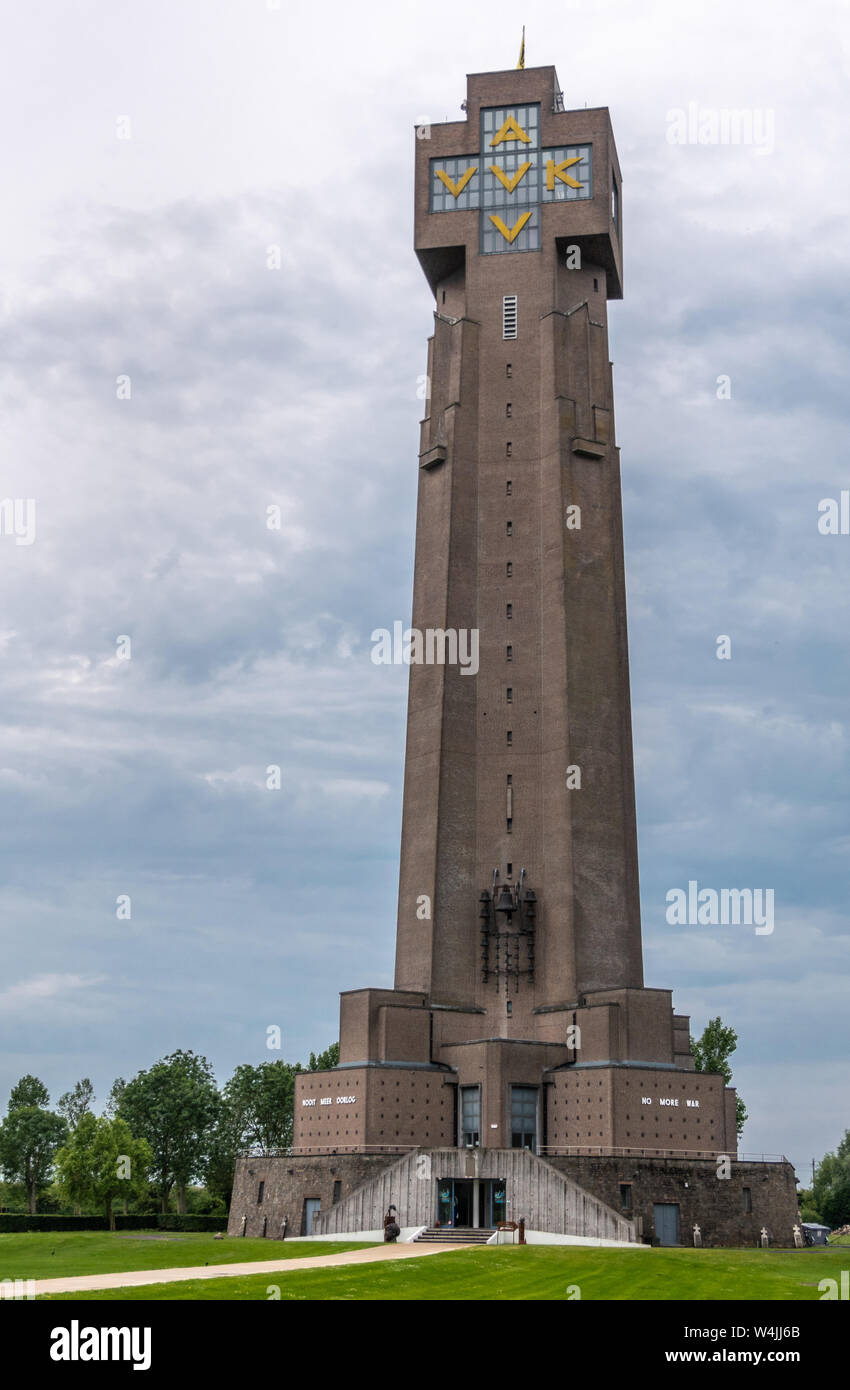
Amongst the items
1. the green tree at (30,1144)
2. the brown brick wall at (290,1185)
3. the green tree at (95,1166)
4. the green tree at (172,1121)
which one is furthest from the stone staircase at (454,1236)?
the green tree at (30,1144)

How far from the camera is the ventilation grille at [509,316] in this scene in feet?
295

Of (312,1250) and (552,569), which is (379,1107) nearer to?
(312,1250)

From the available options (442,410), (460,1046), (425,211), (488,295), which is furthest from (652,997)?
(425,211)

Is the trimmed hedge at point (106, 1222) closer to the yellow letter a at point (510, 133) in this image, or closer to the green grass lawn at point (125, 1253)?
the green grass lawn at point (125, 1253)

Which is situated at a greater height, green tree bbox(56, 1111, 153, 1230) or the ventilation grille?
the ventilation grille

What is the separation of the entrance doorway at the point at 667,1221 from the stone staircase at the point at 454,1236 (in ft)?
30.8

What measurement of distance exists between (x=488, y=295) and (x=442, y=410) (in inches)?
309

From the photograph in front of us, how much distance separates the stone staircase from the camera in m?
58.7

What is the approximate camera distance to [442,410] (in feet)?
296

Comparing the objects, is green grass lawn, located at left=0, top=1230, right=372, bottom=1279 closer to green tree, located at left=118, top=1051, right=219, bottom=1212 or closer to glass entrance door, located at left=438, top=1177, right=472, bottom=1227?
glass entrance door, located at left=438, top=1177, right=472, bottom=1227

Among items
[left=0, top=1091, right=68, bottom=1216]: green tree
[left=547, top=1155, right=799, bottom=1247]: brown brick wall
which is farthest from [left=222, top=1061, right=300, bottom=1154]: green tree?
[left=547, top=1155, right=799, bottom=1247]: brown brick wall

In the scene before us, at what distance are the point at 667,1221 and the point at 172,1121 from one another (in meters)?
48.2

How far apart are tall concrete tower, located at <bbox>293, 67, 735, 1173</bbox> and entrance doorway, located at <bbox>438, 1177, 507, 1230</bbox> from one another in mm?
6443

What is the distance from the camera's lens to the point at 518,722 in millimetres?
83875
